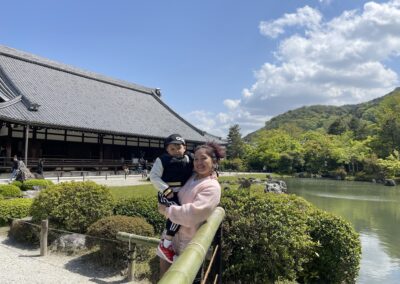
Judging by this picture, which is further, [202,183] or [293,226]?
[293,226]

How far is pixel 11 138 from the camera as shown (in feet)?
66.5

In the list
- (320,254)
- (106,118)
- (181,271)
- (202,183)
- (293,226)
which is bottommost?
(320,254)

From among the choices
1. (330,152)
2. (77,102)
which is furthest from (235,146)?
(77,102)

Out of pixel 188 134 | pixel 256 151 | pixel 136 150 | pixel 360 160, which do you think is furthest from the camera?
pixel 256 151

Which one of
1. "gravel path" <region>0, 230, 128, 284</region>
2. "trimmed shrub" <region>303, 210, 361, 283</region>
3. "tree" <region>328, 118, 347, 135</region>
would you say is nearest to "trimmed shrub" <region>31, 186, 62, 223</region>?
"gravel path" <region>0, 230, 128, 284</region>

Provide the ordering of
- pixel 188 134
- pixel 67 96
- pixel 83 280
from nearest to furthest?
pixel 83 280
pixel 67 96
pixel 188 134

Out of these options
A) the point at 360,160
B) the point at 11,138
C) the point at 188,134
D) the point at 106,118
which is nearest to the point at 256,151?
the point at 360,160

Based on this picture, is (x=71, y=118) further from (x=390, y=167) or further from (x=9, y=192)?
(x=390, y=167)

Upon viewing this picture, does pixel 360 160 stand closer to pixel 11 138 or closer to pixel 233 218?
pixel 11 138

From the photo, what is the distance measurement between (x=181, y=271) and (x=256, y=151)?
2233 inches

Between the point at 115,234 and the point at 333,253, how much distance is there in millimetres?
3782

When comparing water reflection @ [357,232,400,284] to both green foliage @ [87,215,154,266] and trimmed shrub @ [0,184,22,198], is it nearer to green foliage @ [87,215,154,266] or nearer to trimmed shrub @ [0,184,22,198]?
green foliage @ [87,215,154,266]

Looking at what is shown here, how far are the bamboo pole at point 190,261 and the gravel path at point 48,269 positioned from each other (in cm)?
444

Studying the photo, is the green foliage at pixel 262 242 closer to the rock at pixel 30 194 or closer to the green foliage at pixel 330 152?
the rock at pixel 30 194
